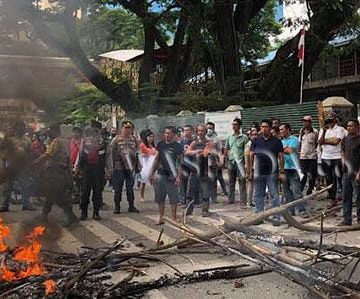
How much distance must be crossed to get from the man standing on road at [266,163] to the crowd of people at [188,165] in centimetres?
1

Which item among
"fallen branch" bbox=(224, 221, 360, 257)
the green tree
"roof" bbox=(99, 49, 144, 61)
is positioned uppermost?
the green tree

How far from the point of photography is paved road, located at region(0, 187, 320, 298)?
4.56m

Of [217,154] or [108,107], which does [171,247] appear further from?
[108,107]

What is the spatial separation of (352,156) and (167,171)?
2606 millimetres

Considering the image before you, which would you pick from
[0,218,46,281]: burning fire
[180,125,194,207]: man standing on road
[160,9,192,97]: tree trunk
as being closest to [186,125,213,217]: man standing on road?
[180,125,194,207]: man standing on road

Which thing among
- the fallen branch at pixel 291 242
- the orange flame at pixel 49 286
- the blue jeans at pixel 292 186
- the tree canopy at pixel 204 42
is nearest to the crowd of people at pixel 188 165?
the blue jeans at pixel 292 186

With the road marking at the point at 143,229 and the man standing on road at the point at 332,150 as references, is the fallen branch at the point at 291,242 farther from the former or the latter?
the man standing on road at the point at 332,150

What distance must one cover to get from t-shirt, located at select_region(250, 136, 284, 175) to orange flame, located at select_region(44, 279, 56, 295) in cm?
397

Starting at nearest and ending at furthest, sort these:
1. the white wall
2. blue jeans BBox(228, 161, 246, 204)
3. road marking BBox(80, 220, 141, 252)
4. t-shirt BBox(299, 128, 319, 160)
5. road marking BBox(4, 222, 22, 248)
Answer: road marking BBox(4, 222, 22, 248) → road marking BBox(80, 220, 141, 252) → t-shirt BBox(299, 128, 319, 160) → blue jeans BBox(228, 161, 246, 204) → the white wall

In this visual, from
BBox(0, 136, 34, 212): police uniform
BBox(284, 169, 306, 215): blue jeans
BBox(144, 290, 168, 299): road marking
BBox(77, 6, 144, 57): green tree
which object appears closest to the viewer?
BBox(144, 290, 168, 299): road marking

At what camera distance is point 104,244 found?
6.49 m

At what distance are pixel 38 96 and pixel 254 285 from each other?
3.62m

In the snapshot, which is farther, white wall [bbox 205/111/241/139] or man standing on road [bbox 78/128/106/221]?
white wall [bbox 205/111/241/139]

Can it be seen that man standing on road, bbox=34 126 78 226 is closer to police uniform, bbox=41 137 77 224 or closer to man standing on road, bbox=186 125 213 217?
police uniform, bbox=41 137 77 224
